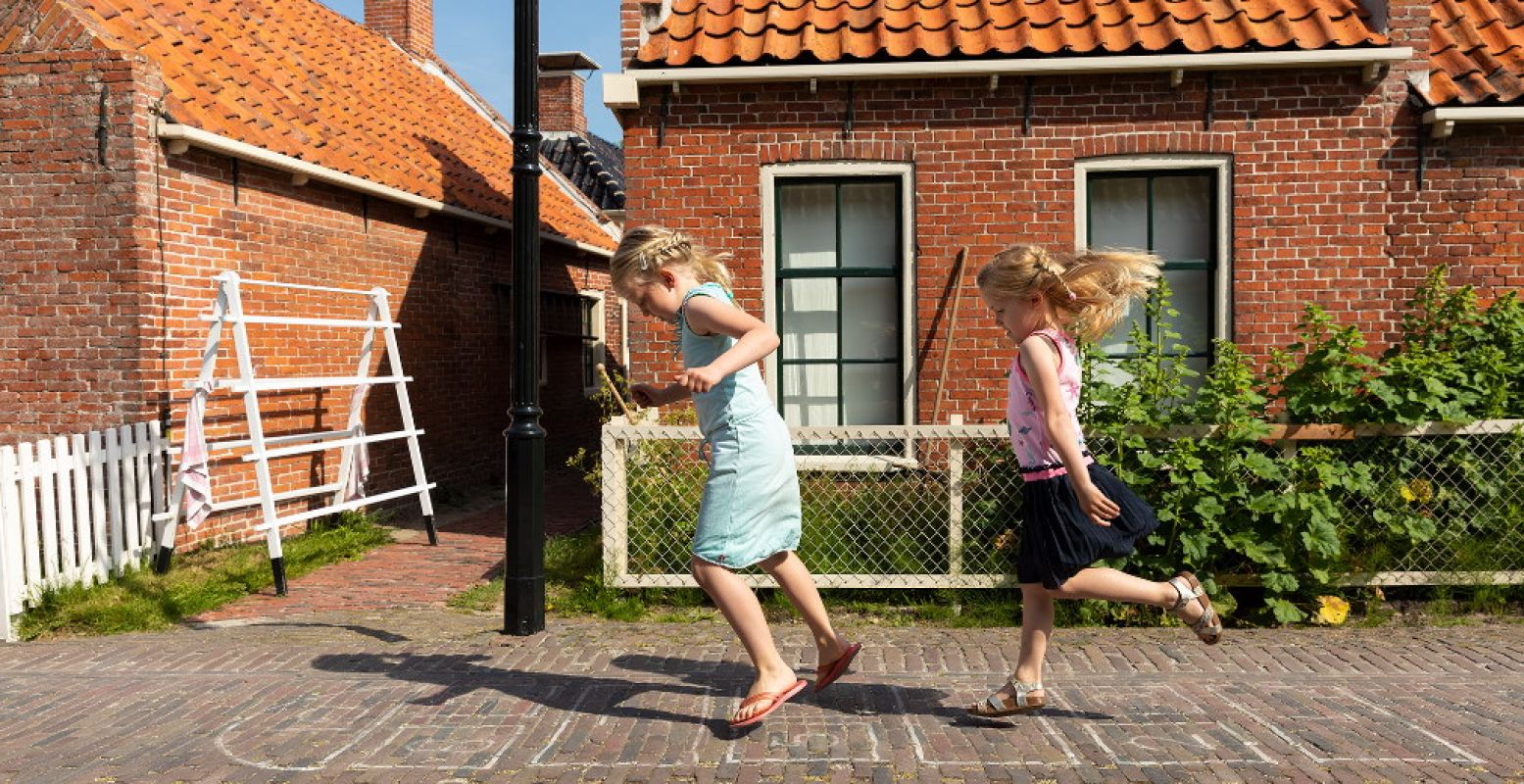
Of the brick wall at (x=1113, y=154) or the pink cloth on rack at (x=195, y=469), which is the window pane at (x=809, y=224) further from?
the pink cloth on rack at (x=195, y=469)

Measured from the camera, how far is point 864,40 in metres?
8.12

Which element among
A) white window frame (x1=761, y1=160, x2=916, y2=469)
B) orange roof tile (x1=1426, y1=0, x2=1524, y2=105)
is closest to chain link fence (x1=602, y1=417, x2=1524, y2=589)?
white window frame (x1=761, y1=160, x2=916, y2=469)

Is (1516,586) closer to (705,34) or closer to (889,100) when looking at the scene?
(889,100)

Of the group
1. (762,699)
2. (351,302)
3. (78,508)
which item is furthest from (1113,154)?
(78,508)

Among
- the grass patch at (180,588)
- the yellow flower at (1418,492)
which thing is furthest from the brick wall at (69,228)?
the yellow flower at (1418,492)

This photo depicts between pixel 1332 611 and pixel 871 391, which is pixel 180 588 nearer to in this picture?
pixel 871 391

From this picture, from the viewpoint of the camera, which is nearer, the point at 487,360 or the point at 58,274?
the point at 58,274

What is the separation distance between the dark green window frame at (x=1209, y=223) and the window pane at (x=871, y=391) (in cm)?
156

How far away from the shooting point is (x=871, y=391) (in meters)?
8.40

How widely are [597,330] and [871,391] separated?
9.42 metres

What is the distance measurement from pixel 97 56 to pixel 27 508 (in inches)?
128

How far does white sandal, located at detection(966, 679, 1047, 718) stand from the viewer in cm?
431

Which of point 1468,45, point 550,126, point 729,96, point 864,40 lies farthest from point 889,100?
point 550,126

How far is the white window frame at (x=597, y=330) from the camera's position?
16500 mm
